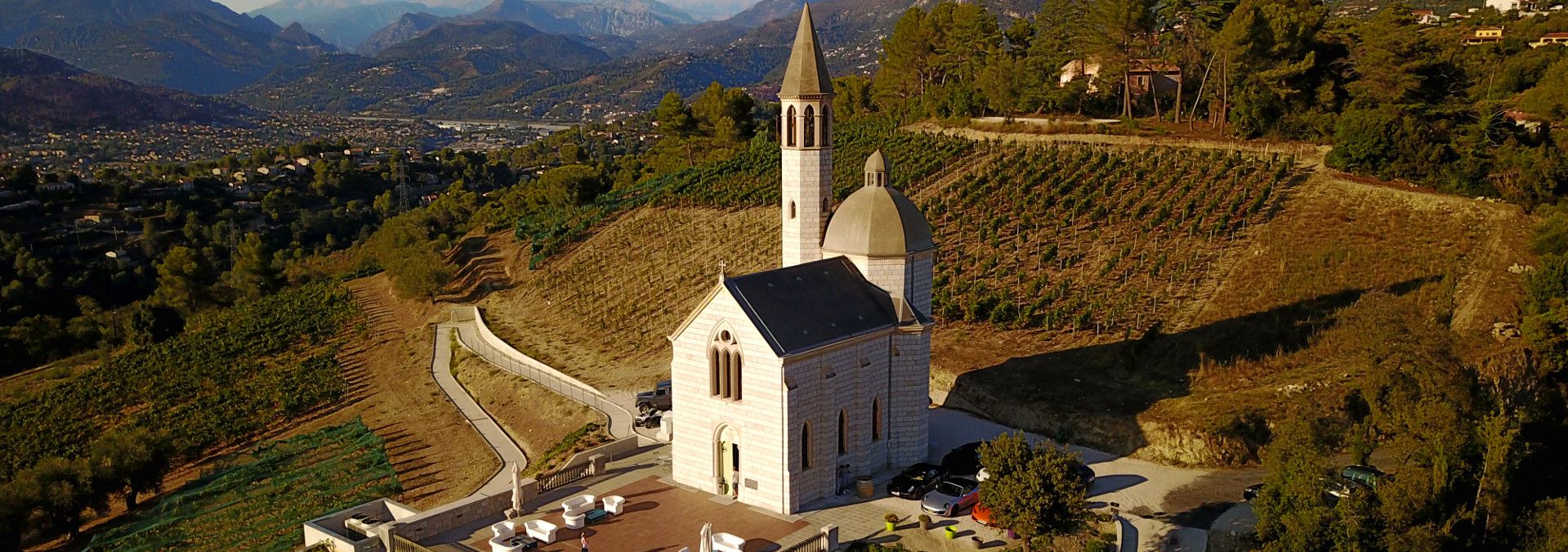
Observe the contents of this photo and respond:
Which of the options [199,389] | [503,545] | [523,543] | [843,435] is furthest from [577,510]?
[199,389]

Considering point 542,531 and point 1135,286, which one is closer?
point 542,531

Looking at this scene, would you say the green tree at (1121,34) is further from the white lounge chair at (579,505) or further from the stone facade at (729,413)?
the white lounge chair at (579,505)

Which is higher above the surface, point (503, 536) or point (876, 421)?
point (876, 421)

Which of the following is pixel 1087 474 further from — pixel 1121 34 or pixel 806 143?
pixel 1121 34

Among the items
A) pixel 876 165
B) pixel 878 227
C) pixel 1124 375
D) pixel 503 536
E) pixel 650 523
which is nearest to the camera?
pixel 503 536

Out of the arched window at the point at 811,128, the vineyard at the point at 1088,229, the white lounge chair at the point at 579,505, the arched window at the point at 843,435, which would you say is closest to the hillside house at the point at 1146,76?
the vineyard at the point at 1088,229

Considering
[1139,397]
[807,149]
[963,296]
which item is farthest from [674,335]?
[963,296]

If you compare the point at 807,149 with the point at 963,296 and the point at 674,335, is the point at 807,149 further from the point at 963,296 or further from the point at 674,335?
the point at 963,296
